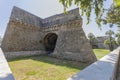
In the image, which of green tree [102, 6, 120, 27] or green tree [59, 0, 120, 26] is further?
green tree [102, 6, 120, 27]

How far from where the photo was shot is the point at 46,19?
24375 mm

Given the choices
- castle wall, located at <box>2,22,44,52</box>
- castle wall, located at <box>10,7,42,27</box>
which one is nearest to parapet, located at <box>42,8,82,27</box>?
castle wall, located at <box>10,7,42,27</box>

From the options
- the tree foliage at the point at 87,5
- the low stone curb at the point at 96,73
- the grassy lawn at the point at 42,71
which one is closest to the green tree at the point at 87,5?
the tree foliage at the point at 87,5

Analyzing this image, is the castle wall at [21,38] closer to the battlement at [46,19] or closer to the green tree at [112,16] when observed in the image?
the battlement at [46,19]

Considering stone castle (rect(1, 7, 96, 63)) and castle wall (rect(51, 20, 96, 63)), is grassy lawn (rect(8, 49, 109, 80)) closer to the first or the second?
castle wall (rect(51, 20, 96, 63))

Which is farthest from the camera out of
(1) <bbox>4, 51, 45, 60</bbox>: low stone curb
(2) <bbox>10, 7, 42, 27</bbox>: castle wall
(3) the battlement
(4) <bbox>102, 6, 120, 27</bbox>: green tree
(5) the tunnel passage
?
(5) the tunnel passage

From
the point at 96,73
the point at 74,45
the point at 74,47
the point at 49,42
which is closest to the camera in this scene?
the point at 96,73

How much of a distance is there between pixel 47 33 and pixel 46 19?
11.1ft

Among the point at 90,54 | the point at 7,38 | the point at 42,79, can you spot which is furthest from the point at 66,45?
the point at 42,79

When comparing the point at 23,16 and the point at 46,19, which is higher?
the point at 23,16

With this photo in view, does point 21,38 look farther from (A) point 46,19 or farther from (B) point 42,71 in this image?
(B) point 42,71

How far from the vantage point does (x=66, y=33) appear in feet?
60.2

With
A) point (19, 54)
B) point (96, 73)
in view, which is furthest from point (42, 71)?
point (19, 54)

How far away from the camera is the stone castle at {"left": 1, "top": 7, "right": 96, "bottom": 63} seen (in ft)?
53.2
